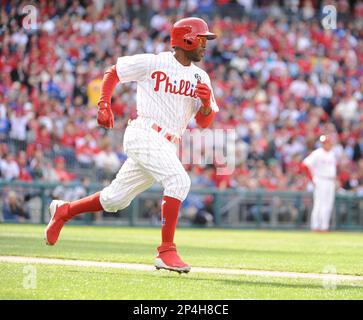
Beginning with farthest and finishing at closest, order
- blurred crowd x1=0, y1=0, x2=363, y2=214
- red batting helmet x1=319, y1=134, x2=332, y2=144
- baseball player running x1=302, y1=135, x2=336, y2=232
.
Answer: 1. blurred crowd x1=0, y1=0, x2=363, y2=214
2. baseball player running x1=302, y1=135, x2=336, y2=232
3. red batting helmet x1=319, y1=134, x2=332, y2=144

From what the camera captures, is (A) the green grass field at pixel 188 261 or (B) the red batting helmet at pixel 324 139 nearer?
(A) the green grass field at pixel 188 261

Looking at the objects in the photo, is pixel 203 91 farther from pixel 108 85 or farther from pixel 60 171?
pixel 60 171

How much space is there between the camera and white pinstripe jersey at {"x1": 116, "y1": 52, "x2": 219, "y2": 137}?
8.36 m

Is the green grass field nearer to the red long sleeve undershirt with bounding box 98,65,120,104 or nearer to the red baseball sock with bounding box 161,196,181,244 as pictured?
the red baseball sock with bounding box 161,196,181,244

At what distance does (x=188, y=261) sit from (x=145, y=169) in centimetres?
206

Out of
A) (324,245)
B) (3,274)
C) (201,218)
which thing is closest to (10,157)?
(201,218)

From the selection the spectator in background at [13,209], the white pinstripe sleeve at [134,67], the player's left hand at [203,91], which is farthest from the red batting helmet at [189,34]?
the spectator in background at [13,209]

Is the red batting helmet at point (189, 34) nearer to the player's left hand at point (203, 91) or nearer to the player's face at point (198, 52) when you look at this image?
the player's face at point (198, 52)

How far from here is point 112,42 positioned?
2258cm

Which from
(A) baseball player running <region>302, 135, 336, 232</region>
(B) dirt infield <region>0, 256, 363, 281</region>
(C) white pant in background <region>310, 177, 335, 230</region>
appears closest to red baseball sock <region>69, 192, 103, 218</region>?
(B) dirt infield <region>0, 256, 363, 281</region>

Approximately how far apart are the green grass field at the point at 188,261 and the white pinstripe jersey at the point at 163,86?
147 cm

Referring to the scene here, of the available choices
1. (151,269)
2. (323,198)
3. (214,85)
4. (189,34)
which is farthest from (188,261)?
(214,85)

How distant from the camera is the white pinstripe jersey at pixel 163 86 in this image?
8.36 metres
